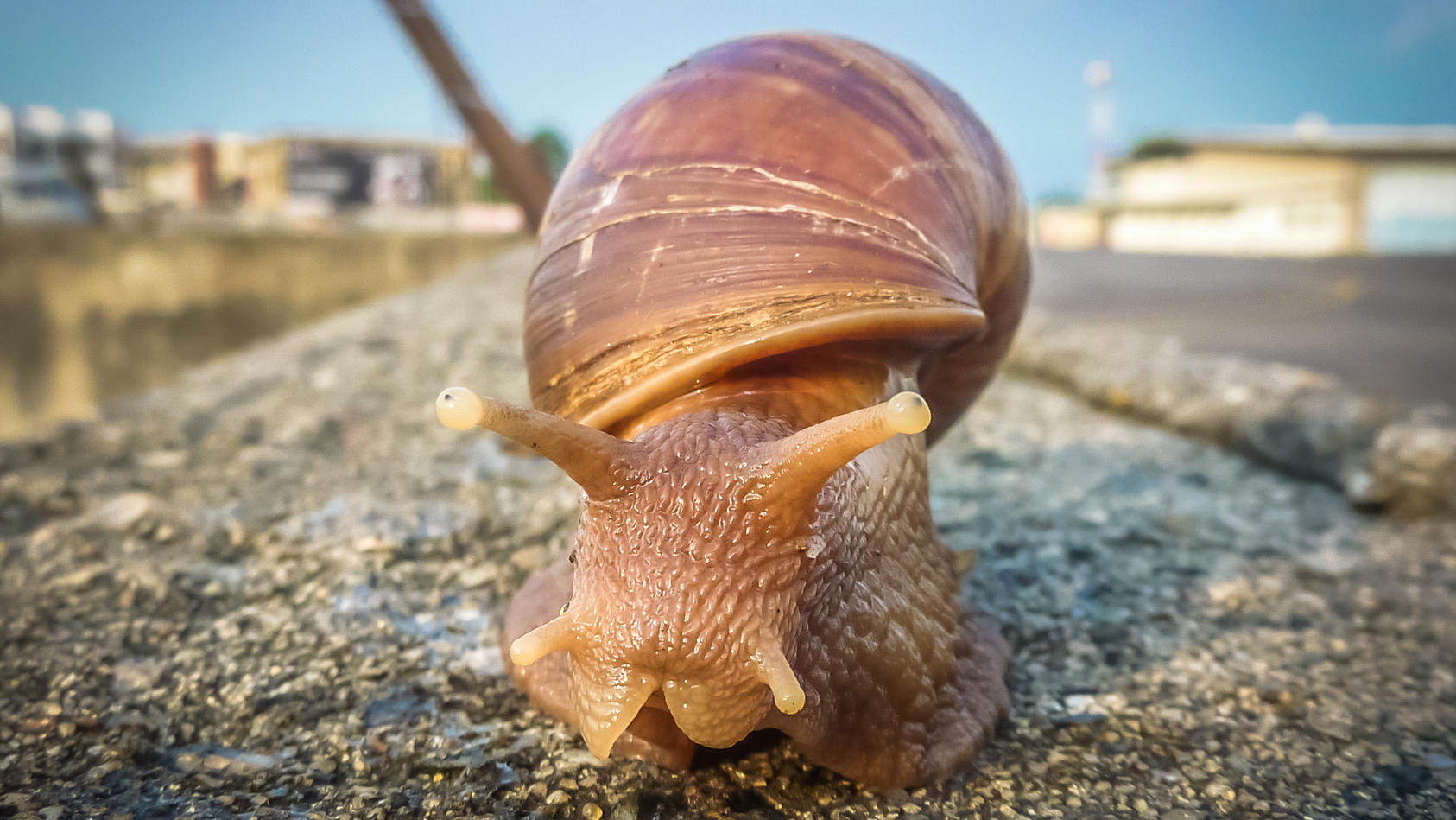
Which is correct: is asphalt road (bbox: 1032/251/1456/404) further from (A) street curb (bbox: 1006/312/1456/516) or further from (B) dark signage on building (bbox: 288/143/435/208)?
(B) dark signage on building (bbox: 288/143/435/208)

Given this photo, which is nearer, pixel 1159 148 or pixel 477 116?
→ pixel 477 116

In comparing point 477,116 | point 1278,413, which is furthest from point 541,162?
point 1278,413

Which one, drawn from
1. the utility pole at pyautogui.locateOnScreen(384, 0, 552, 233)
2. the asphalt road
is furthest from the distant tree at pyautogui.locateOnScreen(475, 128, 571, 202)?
the asphalt road

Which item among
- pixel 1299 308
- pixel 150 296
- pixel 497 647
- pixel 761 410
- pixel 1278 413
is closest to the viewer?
pixel 761 410

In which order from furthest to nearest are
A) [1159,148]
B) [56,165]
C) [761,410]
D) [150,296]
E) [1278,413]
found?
[1159,148] → [56,165] → [150,296] → [1278,413] → [761,410]

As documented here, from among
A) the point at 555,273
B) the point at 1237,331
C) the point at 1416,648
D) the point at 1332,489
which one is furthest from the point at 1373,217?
the point at 555,273

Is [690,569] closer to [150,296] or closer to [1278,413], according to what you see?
[1278,413]

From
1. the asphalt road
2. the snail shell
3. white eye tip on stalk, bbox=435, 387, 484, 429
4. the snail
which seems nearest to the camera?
white eye tip on stalk, bbox=435, 387, 484, 429
